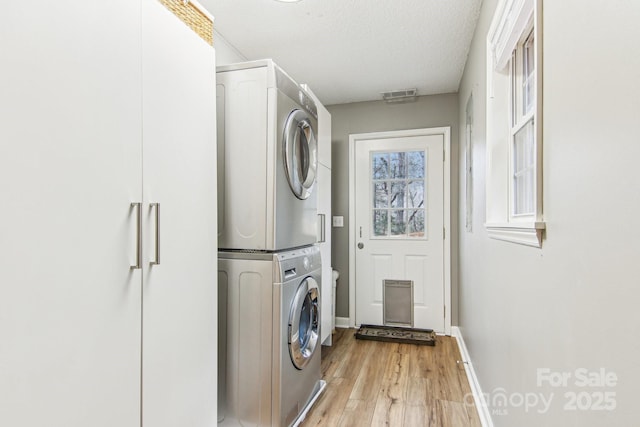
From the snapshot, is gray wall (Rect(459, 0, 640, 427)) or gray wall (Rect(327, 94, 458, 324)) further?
gray wall (Rect(327, 94, 458, 324))

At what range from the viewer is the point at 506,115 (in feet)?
5.73

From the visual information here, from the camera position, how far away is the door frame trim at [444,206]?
363cm

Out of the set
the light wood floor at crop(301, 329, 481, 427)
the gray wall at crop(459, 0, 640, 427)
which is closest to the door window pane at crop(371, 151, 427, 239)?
the light wood floor at crop(301, 329, 481, 427)

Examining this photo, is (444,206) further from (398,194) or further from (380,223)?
(380,223)

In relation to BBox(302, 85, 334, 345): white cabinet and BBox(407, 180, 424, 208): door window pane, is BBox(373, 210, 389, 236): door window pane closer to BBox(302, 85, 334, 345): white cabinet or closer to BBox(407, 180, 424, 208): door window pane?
BBox(407, 180, 424, 208): door window pane

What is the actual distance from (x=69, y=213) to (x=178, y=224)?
0.45 meters

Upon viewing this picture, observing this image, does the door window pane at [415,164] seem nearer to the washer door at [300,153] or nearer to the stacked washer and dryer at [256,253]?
the washer door at [300,153]

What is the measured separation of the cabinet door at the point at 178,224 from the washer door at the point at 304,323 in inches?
A: 18.0

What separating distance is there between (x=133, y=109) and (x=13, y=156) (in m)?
0.39

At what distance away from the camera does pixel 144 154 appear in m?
1.16

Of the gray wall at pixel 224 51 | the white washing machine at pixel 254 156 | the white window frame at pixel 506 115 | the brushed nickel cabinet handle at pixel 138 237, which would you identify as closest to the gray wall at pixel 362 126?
the gray wall at pixel 224 51

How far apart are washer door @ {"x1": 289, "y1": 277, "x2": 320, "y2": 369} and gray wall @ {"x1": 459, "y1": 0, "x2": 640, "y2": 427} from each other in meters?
1.06

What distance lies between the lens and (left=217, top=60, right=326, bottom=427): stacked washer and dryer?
1.78 m

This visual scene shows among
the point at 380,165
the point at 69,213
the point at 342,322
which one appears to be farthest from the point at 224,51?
the point at 342,322
